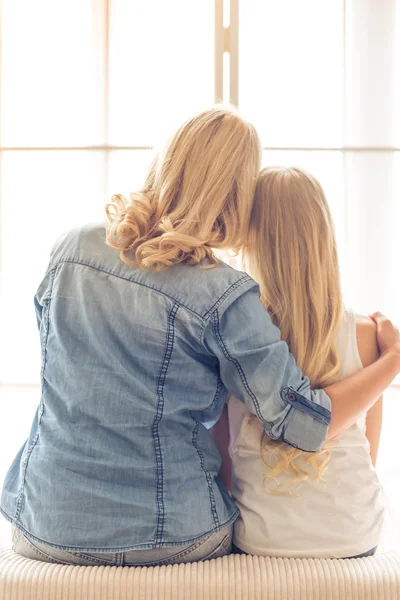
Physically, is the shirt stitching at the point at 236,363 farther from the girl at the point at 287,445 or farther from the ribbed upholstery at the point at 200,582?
the ribbed upholstery at the point at 200,582

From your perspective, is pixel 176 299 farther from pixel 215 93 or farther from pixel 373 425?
pixel 215 93

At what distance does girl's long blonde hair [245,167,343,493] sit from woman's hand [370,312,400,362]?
0.39 feet

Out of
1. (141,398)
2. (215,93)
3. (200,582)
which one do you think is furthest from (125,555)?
(215,93)

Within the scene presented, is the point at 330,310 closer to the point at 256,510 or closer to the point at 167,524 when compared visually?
the point at 256,510

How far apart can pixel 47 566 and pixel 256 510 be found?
0.41m

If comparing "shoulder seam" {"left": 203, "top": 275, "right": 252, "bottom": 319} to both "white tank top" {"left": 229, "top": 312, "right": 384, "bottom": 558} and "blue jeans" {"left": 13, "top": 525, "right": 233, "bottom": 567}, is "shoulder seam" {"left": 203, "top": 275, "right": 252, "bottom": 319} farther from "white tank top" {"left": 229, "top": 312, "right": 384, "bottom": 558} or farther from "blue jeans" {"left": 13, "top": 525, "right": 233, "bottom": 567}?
"blue jeans" {"left": 13, "top": 525, "right": 233, "bottom": 567}

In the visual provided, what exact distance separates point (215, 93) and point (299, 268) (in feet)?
3.20

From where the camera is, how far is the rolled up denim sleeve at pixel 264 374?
1.15m

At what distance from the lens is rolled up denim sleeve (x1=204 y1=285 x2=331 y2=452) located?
1.15 metres

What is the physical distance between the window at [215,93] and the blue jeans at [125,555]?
3.37 feet

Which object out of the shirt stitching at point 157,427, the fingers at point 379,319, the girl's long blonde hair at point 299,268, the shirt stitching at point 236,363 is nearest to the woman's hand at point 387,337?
the fingers at point 379,319

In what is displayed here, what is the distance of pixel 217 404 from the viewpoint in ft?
4.17

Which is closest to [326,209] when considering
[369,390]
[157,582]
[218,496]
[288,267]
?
[288,267]

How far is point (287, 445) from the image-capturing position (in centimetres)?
126
